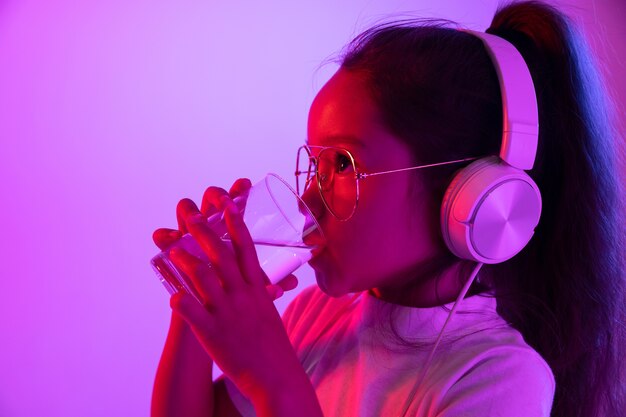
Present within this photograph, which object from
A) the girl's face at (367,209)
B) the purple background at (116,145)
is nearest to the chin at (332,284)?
the girl's face at (367,209)

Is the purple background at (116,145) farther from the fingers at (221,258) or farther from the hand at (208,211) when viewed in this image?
the fingers at (221,258)

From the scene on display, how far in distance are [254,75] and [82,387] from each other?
110 cm

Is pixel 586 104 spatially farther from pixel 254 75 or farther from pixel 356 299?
pixel 254 75

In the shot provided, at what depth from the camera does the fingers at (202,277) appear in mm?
563

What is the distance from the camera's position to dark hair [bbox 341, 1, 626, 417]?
2.22 feet

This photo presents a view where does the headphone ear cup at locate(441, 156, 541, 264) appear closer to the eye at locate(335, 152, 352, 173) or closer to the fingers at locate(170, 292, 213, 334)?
the eye at locate(335, 152, 352, 173)

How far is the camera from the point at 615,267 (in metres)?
0.79

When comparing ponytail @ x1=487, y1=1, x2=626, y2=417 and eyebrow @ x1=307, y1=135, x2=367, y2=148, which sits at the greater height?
eyebrow @ x1=307, y1=135, x2=367, y2=148

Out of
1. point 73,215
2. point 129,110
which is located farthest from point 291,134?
point 73,215

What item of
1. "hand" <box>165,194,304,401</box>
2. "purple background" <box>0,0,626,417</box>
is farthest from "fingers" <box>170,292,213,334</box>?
"purple background" <box>0,0,626,417</box>

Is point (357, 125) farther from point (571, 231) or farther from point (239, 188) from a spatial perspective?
point (571, 231)

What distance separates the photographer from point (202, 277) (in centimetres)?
56

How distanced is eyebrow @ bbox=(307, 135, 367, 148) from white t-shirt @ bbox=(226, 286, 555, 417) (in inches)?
9.3

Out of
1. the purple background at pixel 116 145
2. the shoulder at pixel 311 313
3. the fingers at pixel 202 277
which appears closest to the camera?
the fingers at pixel 202 277
